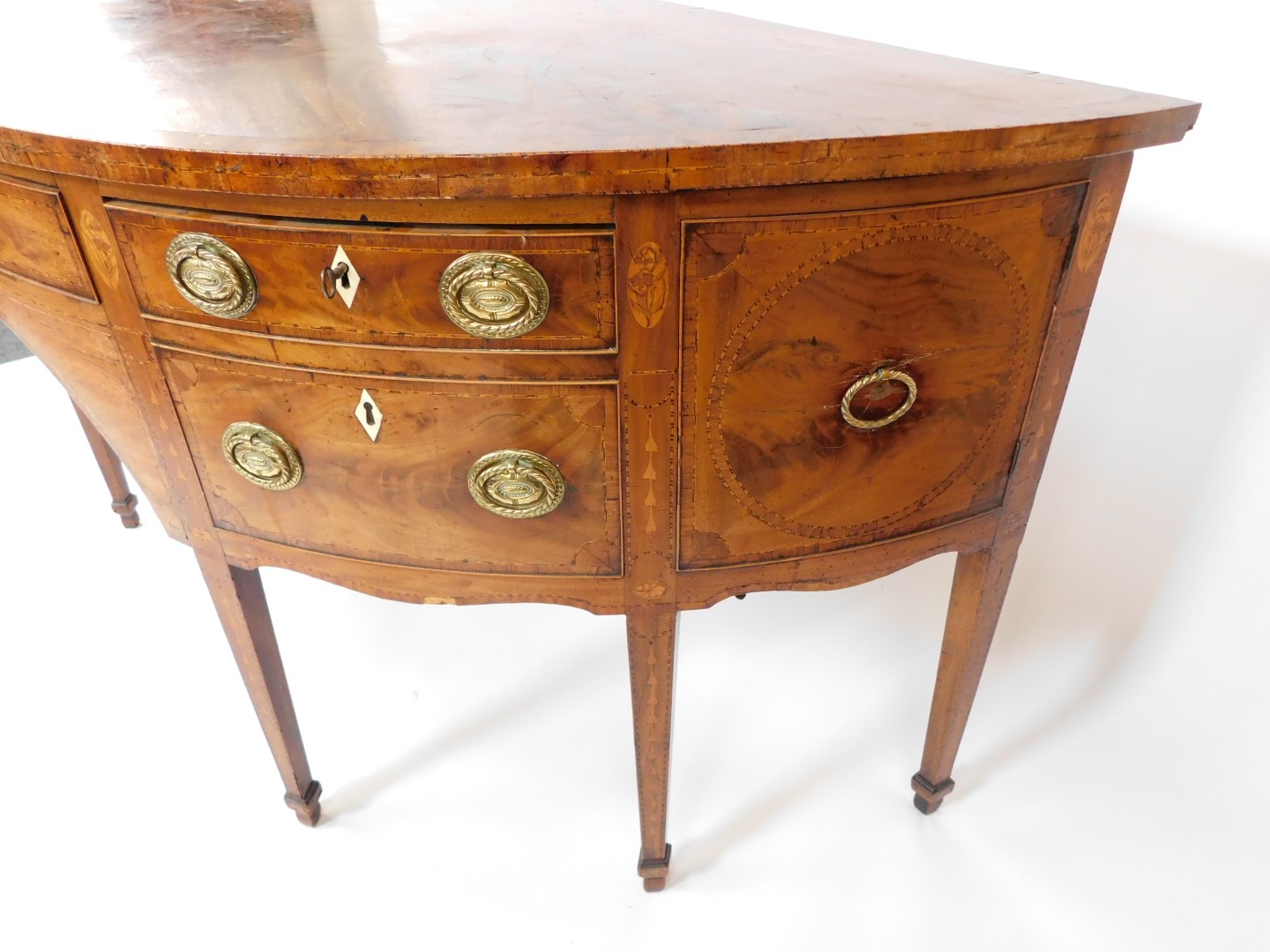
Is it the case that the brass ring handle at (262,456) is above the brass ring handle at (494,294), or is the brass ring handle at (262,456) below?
below

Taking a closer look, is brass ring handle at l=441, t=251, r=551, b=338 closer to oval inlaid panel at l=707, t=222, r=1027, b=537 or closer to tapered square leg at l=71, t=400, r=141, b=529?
oval inlaid panel at l=707, t=222, r=1027, b=537

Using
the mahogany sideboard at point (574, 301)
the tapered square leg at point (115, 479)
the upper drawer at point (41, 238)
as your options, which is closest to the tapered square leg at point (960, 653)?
the mahogany sideboard at point (574, 301)

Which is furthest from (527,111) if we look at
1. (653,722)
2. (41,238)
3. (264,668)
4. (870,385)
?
(264,668)

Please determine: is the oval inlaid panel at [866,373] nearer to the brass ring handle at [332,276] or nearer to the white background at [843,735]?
the brass ring handle at [332,276]

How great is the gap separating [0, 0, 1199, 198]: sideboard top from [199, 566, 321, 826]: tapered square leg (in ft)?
1.90

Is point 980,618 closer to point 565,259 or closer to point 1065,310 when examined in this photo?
point 1065,310

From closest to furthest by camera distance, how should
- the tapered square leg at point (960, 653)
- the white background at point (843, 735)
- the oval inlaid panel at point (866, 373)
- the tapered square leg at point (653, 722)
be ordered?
the oval inlaid panel at point (866, 373)
the tapered square leg at point (653, 722)
the tapered square leg at point (960, 653)
the white background at point (843, 735)

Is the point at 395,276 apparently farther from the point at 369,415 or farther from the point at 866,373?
the point at 866,373

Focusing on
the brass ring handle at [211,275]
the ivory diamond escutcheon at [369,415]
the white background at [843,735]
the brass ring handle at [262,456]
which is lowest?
the white background at [843,735]

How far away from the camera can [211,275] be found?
0.94 metres

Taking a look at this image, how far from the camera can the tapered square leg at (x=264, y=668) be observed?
1285mm

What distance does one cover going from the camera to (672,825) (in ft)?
5.03

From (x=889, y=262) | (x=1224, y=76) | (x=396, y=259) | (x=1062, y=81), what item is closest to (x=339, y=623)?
(x=396, y=259)

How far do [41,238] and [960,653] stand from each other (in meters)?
1.31
